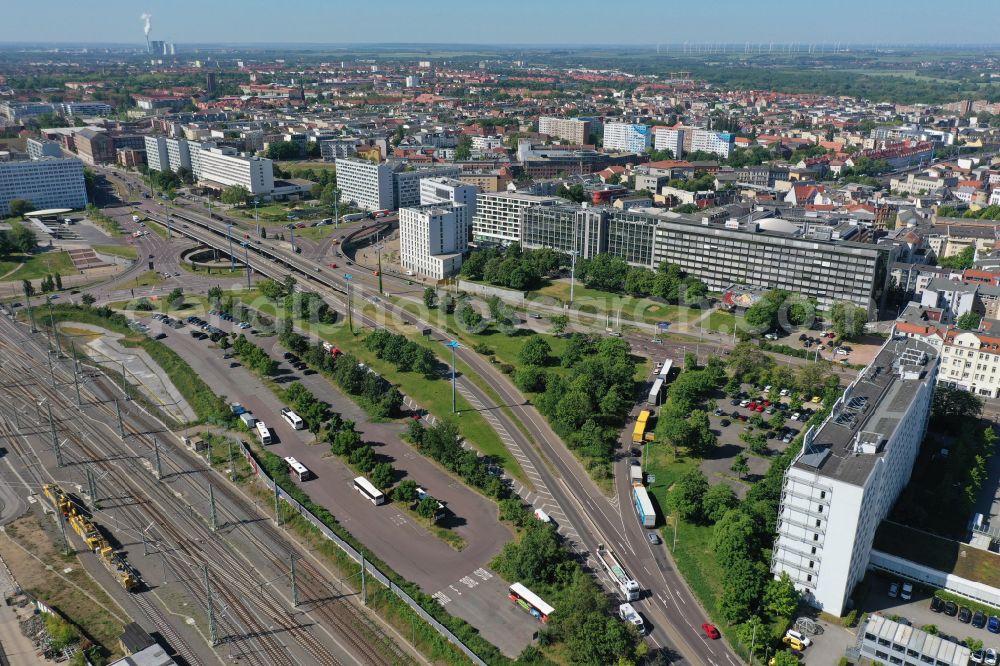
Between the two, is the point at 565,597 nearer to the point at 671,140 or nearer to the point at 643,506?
the point at 643,506

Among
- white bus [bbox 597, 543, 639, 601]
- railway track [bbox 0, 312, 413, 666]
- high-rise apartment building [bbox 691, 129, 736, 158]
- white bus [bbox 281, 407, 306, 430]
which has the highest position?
high-rise apartment building [bbox 691, 129, 736, 158]

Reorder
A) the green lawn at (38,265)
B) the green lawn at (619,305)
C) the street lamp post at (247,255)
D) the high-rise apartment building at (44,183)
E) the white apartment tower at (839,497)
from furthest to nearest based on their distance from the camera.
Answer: the high-rise apartment building at (44,183), the green lawn at (38,265), the street lamp post at (247,255), the green lawn at (619,305), the white apartment tower at (839,497)

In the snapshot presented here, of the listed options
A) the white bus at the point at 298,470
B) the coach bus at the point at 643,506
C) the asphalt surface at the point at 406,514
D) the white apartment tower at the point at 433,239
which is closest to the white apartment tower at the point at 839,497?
the coach bus at the point at 643,506

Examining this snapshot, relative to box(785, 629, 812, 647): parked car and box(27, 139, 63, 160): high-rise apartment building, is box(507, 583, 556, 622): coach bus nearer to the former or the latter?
box(785, 629, 812, 647): parked car

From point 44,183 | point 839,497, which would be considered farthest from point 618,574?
point 44,183

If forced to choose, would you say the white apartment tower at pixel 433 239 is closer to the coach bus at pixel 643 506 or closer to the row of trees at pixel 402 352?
the row of trees at pixel 402 352

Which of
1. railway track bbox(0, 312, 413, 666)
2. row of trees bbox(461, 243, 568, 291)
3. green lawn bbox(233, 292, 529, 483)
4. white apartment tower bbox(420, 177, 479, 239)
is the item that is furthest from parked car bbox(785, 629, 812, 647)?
white apartment tower bbox(420, 177, 479, 239)

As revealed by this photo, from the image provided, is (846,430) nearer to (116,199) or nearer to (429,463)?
(429,463)
